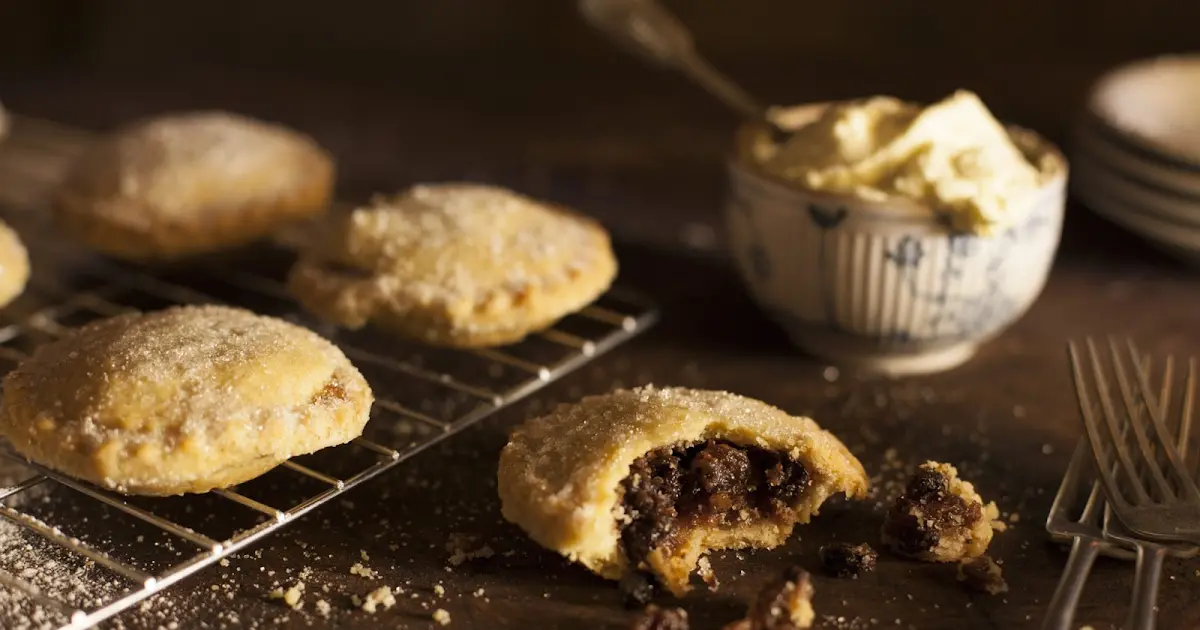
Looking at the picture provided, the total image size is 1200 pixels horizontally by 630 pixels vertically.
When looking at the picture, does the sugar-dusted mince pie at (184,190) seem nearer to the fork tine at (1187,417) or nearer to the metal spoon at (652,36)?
the metal spoon at (652,36)

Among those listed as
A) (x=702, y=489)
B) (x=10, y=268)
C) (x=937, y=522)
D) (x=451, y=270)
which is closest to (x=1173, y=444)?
(x=937, y=522)

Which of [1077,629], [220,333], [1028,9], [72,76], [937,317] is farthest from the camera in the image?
[72,76]

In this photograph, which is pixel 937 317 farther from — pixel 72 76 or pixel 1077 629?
pixel 72 76

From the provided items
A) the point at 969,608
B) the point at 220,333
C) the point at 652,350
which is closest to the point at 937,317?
the point at 652,350

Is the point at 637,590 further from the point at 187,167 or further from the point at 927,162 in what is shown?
the point at 187,167

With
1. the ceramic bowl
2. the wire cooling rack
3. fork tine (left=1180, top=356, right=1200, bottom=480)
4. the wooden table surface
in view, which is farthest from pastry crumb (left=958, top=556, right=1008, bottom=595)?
the wire cooling rack

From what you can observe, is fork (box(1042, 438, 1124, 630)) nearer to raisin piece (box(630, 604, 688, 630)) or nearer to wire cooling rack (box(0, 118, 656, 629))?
raisin piece (box(630, 604, 688, 630))
